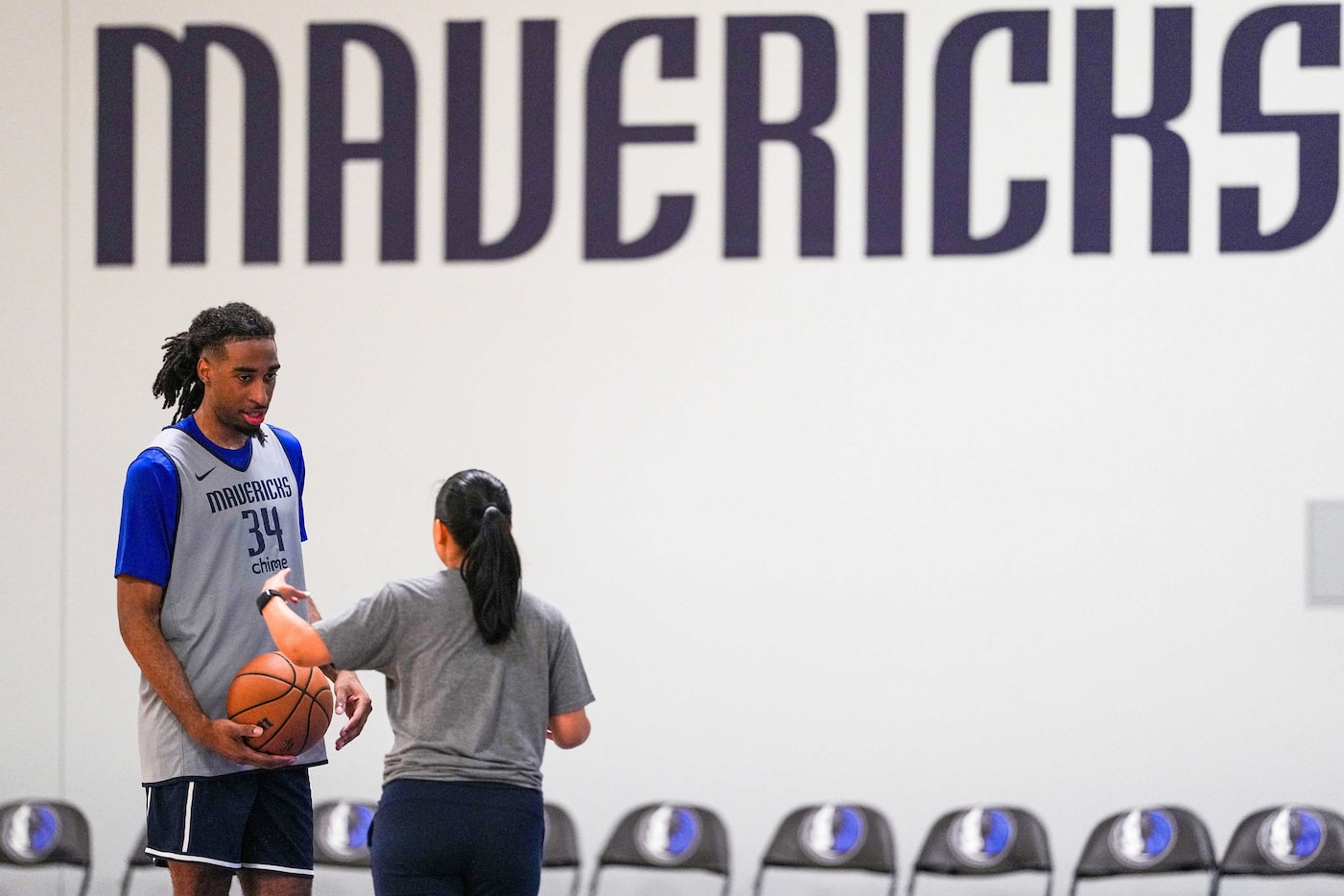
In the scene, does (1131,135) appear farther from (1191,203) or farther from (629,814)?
(629,814)

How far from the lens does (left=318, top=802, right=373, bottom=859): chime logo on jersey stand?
5074mm

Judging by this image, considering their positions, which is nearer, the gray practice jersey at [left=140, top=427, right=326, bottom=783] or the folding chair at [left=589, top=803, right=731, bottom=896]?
the gray practice jersey at [left=140, top=427, right=326, bottom=783]

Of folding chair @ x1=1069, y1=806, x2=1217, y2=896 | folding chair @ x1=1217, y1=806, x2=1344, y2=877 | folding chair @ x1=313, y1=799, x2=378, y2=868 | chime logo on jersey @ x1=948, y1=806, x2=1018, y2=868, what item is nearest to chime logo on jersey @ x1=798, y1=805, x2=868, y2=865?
chime logo on jersey @ x1=948, y1=806, x2=1018, y2=868

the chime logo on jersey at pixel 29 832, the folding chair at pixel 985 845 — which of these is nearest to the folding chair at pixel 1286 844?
the folding chair at pixel 985 845

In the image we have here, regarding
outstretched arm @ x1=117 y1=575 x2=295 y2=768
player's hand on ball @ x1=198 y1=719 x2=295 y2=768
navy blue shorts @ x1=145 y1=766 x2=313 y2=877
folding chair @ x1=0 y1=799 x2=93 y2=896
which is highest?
outstretched arm @ x1=117 y1=575 x2=295 y2=768

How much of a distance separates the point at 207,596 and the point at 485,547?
0.63 meters

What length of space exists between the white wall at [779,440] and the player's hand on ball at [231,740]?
7.73ft

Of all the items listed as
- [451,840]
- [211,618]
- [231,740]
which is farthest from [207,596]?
[451,840]

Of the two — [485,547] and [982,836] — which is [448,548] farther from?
[982,836]

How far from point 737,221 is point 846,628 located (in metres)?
1.45

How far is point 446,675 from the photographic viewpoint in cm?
286

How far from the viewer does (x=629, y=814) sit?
511 centimetres

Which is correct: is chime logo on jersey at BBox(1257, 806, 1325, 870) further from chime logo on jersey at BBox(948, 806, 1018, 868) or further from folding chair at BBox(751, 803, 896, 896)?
folding chair at BBox(751, 803, 896, 896)

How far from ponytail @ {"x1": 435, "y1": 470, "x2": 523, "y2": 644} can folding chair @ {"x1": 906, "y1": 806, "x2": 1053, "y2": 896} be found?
255cm
